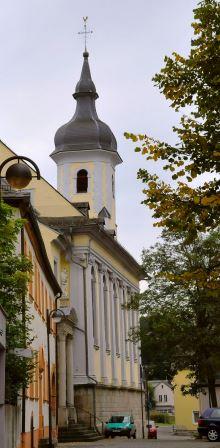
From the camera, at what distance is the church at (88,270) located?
44375 mm

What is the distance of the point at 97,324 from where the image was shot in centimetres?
5006

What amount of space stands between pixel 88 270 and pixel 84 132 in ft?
57.5

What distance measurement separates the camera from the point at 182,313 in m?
39.1

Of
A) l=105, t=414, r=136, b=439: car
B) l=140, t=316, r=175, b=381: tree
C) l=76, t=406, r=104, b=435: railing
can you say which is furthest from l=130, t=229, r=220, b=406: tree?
l=76, t=406, r=104, b=435: railing

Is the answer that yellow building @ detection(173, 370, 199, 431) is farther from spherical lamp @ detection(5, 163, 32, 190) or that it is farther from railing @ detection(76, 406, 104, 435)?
spherical lamp @ detection(5, 163, 32, 190)

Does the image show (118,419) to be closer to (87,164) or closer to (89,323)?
(89,323)

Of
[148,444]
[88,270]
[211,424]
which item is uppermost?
[88,270]

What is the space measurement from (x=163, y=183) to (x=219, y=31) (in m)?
2.95

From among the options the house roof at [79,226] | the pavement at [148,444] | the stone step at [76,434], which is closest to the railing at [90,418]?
the stone step at [76,434]

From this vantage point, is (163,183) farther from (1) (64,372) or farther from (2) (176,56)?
(1) (64,372)

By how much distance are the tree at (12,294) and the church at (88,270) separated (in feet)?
66.4

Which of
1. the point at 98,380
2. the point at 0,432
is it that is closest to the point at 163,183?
the point at 0,432

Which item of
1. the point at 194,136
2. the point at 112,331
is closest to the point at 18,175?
the point at 194,136

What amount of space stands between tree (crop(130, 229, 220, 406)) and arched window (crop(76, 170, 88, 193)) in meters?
22.3
